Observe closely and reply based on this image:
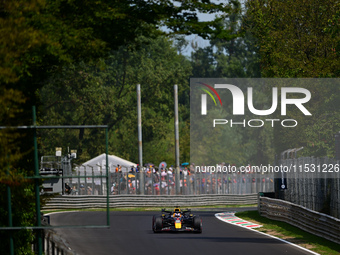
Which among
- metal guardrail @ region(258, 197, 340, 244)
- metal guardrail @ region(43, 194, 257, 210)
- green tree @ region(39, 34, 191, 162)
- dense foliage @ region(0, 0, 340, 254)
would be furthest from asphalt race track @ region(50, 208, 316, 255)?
green tree @ region(39, 34, 191, 162)

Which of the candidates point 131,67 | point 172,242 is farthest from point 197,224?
point 131,67

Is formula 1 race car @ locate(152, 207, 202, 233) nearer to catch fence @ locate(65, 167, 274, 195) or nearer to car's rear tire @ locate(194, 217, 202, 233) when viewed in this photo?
Answer: car's rear tire @ locate(194, 217, 202, 233)

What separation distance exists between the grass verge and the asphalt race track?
0.56 metres

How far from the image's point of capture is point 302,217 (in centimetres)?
2478

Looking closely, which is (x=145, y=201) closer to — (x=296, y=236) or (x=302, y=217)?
(x=302, y=217)

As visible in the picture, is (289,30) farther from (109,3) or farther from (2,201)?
(2,201)

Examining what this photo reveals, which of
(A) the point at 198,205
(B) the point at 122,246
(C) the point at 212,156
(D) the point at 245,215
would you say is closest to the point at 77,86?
(C) the point at 212,156

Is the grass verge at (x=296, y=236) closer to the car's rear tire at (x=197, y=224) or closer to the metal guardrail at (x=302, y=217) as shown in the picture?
the metal guardrail at (x=302, y=217)

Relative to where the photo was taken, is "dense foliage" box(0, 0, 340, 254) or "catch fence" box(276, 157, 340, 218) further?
"catch fence" box(276, 157, 340, 218)

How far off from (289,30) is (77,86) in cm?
3373

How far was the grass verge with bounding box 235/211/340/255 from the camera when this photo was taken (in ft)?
Result: 64.6

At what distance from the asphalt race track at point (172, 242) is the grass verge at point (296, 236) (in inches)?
22.1

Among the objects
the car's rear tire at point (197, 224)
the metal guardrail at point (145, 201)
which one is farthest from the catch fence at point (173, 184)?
the car's rear tire at point (197, 224)

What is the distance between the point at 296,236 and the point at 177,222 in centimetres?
387
